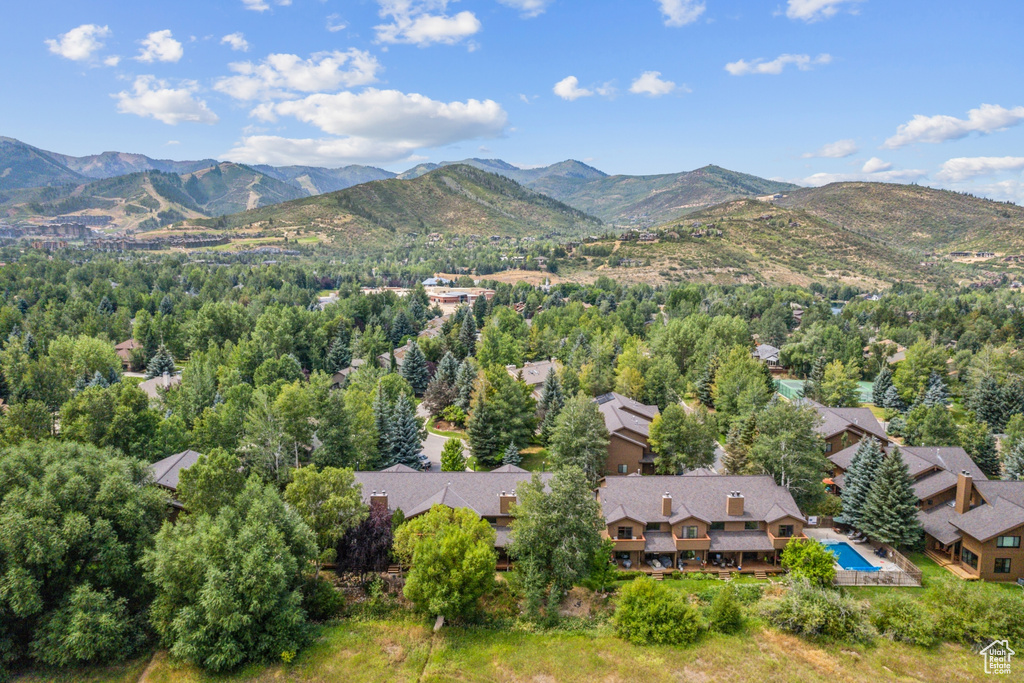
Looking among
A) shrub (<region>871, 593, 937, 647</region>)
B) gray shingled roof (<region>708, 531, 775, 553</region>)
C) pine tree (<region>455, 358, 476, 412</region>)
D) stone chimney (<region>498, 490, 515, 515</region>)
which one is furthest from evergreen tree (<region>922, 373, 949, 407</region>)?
stone chimney (<region>498, 490, 515, 515</region>)

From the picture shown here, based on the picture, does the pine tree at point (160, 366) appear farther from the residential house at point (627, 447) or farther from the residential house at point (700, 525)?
the residential house at point (700, 525)

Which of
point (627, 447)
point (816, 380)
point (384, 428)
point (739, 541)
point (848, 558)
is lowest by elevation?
point (848, 558)

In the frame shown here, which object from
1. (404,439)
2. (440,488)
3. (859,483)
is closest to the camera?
(440,488)

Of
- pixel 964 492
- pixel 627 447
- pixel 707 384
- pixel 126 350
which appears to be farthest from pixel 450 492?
pixel 126 350

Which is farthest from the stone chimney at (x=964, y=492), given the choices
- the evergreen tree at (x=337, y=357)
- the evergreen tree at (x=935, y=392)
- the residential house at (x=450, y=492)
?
the evergreen tree at (x=337, y=357)

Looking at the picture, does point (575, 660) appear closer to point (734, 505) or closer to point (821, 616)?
point (821, 616)

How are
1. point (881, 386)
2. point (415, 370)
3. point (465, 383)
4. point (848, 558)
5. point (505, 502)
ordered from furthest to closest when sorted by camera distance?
point (415, 370), point (881, 386), point (465, 383), point (505, 502), point (848, 558)

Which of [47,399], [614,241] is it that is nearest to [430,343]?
[47,399]

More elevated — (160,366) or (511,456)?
(160,366)

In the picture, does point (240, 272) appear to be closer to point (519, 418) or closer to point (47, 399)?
point (47, 399)
